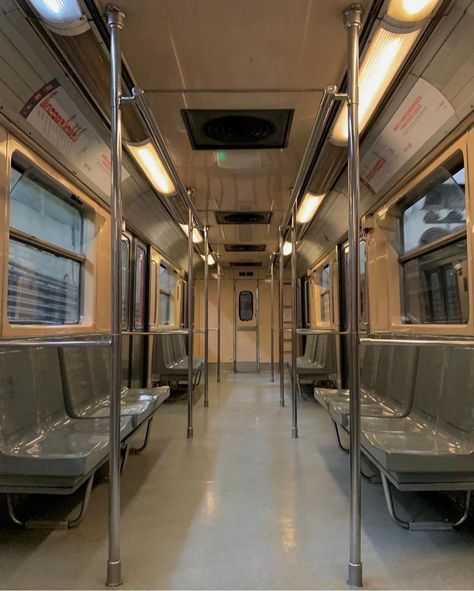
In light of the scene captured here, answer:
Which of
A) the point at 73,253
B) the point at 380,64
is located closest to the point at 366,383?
the point at 380,64

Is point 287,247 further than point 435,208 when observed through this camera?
Yes

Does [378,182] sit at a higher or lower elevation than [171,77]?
lower

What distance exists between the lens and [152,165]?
368 centimetres

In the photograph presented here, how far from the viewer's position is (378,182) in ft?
11.7

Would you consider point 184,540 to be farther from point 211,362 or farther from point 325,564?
point 211,362

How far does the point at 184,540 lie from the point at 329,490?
42.3 inches

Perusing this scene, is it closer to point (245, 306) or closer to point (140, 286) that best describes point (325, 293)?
point (140, 286)

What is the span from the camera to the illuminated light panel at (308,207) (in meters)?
4.63

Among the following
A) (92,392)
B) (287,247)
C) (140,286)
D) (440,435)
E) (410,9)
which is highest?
(287,247)

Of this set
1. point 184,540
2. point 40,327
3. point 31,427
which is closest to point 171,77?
point 40,327

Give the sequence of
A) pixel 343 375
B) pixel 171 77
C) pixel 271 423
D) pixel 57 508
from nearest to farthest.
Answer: pixel 57 508
pixel 171 77
pixel 271 423
pixel 343 375

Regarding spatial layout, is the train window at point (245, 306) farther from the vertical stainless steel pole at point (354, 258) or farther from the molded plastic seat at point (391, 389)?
the vertical stainless steel pole at point (354, 258)

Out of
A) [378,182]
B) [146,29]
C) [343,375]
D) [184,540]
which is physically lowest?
[184,540]

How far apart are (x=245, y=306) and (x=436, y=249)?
310 inches
